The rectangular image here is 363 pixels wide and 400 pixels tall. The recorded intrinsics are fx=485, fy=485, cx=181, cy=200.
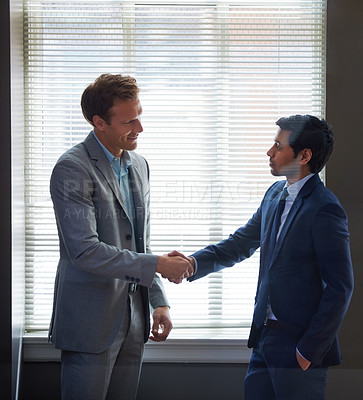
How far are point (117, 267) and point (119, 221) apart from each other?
15 centimetres

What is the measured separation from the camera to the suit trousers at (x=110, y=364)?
162 centimetres

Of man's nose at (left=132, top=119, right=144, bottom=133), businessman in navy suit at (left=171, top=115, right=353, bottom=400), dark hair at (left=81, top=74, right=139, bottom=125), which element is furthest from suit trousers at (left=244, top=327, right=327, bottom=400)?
dark hair at (left=81, top=74, right=139, bottom=125)

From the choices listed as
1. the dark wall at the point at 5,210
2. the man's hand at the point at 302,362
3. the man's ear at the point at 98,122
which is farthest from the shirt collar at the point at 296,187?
the dark wall at the point at 5,210

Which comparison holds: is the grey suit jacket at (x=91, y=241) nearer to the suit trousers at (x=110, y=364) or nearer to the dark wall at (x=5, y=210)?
the suit trousers at (x=110, y=364)

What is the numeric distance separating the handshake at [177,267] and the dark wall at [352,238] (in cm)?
32

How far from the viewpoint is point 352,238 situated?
161 cm

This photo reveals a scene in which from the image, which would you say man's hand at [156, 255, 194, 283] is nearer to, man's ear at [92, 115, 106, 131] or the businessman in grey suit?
the businessman in grey suit

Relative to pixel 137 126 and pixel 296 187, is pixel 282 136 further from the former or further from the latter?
pixel 137 126

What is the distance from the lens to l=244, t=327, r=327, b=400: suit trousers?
159 cm

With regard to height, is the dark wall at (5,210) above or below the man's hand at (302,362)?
above

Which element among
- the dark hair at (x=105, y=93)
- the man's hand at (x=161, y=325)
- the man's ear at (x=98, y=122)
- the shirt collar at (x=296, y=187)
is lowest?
the man's hand at (x=161, y=325)

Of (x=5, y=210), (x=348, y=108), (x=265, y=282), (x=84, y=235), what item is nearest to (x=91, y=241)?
(x=84, y=235)

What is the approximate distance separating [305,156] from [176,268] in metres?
0.57

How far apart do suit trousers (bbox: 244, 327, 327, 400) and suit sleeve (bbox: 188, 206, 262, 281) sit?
25 centimetres
